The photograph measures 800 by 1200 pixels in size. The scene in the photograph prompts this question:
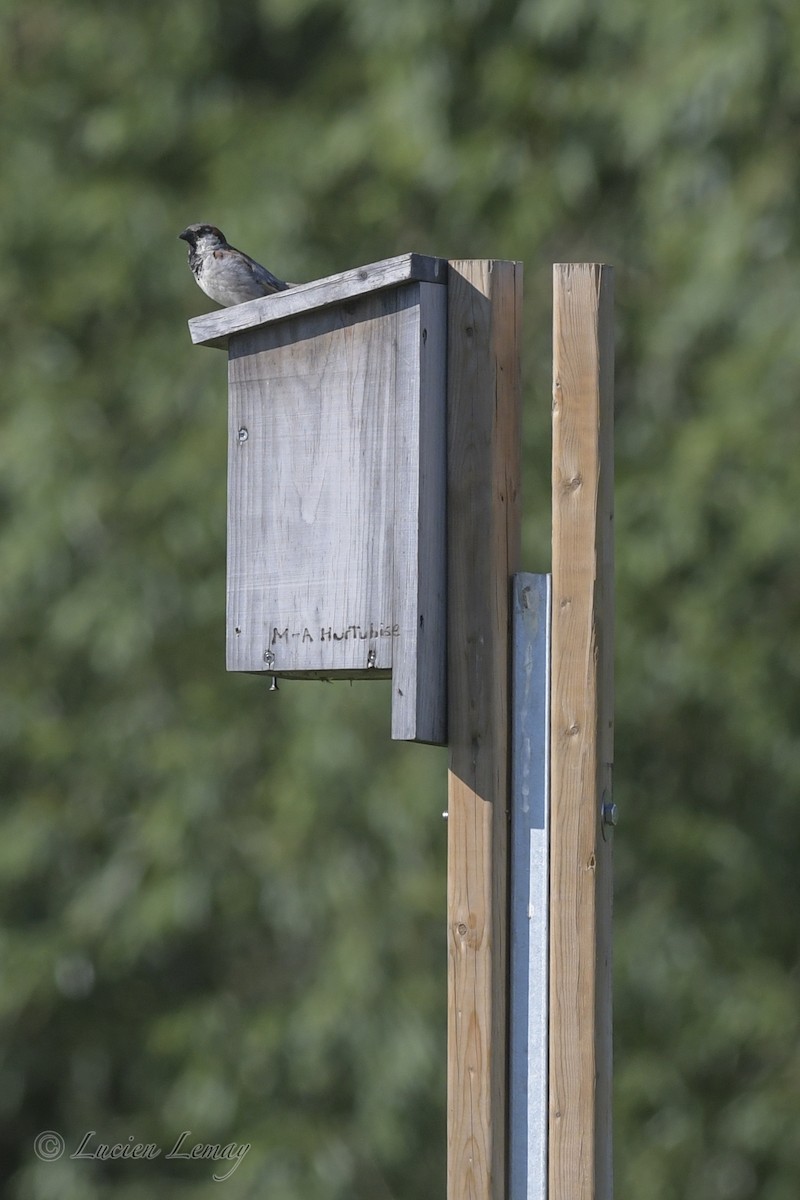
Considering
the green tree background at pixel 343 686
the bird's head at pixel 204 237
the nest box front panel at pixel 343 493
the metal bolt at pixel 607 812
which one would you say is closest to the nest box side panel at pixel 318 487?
the nest box front panel at pixel 343 493

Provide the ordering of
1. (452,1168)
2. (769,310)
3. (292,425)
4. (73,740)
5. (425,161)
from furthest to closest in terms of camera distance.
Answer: (73,740) → (425,161) → (769,310) → (292,425) → (452,1168)

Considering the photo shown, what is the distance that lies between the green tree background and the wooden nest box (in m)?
2.59

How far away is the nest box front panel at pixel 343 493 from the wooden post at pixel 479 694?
3 centimetres

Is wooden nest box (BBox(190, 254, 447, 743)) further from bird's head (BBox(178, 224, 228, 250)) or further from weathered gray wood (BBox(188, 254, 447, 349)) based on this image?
bird's head (BBox(178, 224, 228, 250))

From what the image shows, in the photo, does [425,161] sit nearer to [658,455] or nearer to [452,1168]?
[658,455]

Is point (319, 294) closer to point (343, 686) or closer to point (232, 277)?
point (232, 277)

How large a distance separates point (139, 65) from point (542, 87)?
145cm

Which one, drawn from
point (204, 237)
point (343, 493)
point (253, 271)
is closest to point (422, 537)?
point (343, 493)

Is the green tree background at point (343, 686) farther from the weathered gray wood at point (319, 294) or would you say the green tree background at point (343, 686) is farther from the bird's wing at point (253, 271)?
the weathered gray wood at point (319, 294)

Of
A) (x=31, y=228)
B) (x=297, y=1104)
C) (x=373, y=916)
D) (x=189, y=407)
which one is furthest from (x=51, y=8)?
(x=297, y=1104)

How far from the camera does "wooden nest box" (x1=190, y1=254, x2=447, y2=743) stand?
2.46 m

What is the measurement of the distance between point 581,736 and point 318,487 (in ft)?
1.98

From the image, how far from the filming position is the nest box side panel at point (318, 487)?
2531 millimetres

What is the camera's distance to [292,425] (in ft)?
8.90
